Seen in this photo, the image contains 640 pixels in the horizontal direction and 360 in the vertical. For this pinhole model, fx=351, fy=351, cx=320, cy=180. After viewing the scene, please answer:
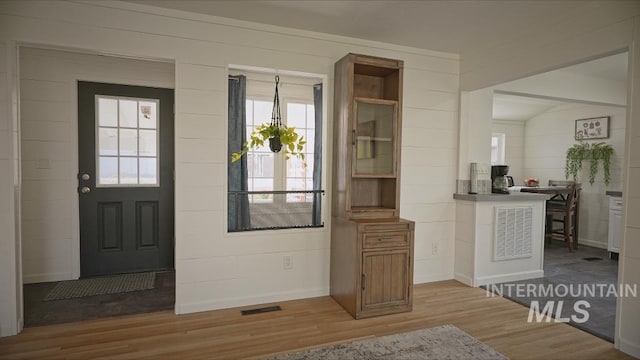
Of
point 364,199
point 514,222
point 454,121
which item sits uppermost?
point 454,121

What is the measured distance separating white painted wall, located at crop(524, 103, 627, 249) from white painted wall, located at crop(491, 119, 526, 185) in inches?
3.6

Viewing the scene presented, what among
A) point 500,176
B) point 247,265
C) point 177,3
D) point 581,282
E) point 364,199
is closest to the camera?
point 177,3

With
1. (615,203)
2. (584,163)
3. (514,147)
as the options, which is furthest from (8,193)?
(514,147)

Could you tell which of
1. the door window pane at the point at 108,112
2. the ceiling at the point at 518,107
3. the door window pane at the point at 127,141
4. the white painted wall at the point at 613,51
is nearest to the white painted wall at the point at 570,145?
the ceiling at the point at 518,107

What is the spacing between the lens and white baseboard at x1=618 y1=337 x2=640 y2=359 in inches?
92.4

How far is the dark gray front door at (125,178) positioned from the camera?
3.80 meters

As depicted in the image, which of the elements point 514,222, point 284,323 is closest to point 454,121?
point 514,222

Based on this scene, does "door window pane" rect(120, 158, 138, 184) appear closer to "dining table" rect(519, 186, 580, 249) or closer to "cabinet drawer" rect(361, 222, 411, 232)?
"cabinet drawer" rect(361, 222, 411, 232)

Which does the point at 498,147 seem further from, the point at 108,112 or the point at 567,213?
the point at 108,112

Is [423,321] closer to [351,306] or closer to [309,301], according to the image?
[351,306]

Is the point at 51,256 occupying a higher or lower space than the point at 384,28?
lower

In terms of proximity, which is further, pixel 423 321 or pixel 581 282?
pixel 581 282

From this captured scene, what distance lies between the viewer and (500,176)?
4109mm

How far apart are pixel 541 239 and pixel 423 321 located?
2.15 m
